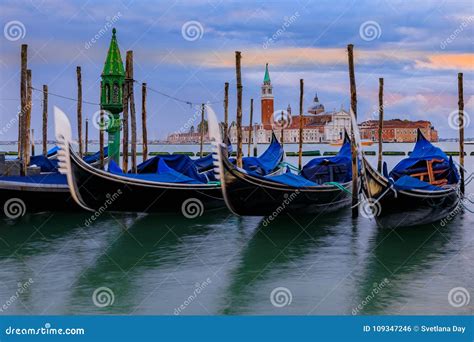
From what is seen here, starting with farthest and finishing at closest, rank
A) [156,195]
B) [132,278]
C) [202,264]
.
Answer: [156,195] < [202,264] < [132,278]

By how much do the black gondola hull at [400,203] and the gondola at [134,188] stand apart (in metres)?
2.18

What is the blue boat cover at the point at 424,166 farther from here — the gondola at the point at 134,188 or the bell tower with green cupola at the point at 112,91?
the bell tower with green cupola at the point at 112,91

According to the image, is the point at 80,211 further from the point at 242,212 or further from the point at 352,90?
the point at 352,90

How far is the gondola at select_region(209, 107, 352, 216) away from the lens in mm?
9672

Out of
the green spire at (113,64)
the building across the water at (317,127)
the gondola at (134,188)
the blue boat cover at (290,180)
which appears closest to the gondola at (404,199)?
the blue boat cover at (290,180)

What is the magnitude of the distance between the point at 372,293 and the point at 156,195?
201 inches

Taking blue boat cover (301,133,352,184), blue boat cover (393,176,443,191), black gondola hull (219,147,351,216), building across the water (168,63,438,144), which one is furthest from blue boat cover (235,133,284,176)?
building across the water (168,63,438,144)

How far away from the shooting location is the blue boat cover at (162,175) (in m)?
10.9

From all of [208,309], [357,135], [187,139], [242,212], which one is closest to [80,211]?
[242,212]

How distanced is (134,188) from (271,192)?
2217 millimetres

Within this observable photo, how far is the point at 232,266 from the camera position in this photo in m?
8.10

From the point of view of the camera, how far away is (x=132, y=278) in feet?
24.3

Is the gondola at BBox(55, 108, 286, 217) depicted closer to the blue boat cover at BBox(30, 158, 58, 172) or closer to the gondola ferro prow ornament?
the gondola ferro prow ornament

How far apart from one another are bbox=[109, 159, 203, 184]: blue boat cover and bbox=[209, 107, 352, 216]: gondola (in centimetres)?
135
